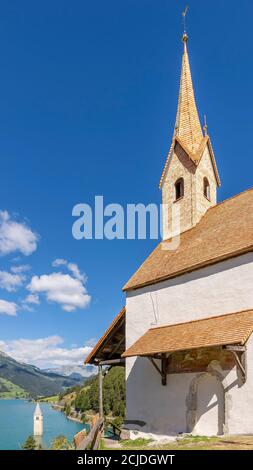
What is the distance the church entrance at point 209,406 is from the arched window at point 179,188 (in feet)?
30.1

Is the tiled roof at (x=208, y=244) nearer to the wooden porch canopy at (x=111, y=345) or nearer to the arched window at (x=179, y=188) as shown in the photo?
the wooden porch canopy at (x=111, y=345)

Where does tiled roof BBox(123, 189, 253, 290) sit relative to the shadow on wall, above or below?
above

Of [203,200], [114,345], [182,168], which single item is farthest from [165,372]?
[182,168]

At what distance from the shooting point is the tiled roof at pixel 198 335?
10.1 metres

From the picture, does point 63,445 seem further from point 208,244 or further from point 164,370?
point 208,244

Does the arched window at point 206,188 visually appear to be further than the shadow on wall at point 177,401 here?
Yes

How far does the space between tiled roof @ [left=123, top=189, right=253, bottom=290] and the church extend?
52mm

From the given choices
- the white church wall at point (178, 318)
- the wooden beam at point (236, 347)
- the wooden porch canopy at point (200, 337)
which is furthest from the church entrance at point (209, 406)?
the wooden beam at point (236, 347)

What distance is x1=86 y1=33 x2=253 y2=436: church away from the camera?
1072 cm

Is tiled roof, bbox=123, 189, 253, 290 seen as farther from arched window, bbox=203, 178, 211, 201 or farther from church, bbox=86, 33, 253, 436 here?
arched window, bbox=203, 178, 211, 201

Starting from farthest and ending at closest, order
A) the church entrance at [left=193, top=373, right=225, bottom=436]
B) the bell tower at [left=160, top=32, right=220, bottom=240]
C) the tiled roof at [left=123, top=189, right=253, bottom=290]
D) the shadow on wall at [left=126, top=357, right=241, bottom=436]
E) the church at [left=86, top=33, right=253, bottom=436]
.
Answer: the bell tower at [left=160, top=32, right=220, bottom=240] → the tiled roof at [left=123, top=189, right=253, bottom=290] → the shadow on wall at [left=126, top=357, right=241, bottom=436] → the church entrance at [left=193, top=373, right=225, bottom=436] → the church at [left=86, top=33, right=253, bottom=436]

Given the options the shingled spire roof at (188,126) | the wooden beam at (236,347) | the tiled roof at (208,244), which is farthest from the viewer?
the shingled spire roof at (188,126)

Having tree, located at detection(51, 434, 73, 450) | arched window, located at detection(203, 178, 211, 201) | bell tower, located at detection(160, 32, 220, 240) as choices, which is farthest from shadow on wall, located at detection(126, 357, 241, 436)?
arched window, located at detection(203, 178, 211, 201)
